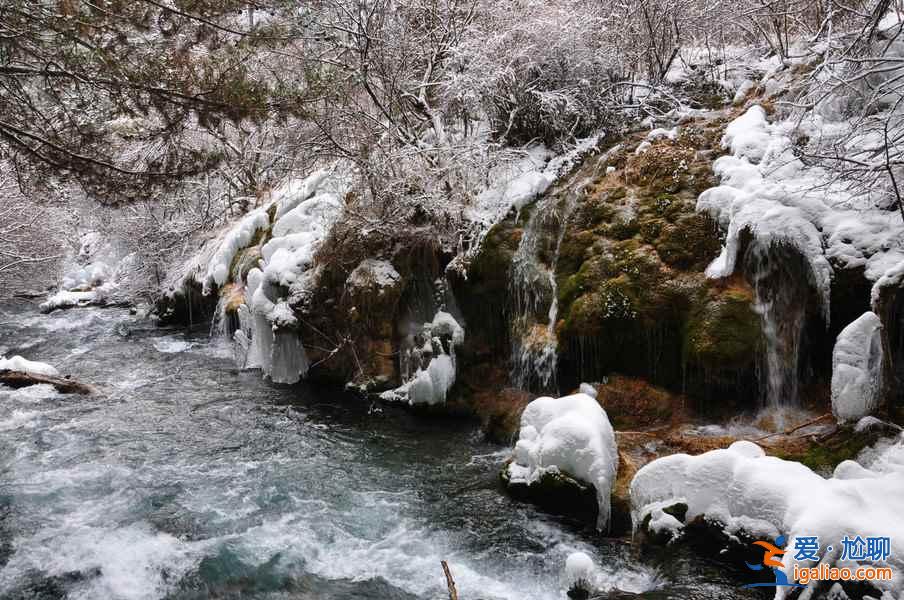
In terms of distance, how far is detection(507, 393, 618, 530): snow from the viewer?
5.51 meters

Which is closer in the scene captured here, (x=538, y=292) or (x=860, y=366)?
Result: (x=860, y=366)

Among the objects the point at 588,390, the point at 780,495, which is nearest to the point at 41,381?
the point at 588,390

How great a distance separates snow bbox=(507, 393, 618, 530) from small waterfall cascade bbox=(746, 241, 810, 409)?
230cm

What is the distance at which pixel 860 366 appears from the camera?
18.0ft

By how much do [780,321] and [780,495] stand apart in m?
2.99

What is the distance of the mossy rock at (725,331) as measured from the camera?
6832mm

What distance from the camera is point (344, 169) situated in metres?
11.0

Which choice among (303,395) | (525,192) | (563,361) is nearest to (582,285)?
(563,361)

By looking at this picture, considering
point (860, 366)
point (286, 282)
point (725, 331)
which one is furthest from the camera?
point (286, 282)

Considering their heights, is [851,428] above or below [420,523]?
above

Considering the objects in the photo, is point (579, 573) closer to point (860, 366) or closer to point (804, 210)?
point (860, 366)

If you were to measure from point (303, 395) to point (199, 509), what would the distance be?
3861mm

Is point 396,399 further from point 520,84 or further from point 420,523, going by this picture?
point 520,84

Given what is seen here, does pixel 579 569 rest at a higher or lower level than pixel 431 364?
lower
